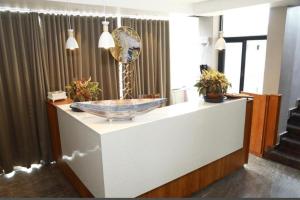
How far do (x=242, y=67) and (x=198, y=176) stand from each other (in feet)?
10.0

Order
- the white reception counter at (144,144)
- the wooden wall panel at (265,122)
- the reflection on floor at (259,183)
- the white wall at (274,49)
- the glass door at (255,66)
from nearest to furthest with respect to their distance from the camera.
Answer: the white reception counter at (144,144), the reflection on floor at (259,183), the white wall at (274,49), the wooden wall panel at (265,122), the glass door at (255,66)

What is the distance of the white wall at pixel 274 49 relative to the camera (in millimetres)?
3711

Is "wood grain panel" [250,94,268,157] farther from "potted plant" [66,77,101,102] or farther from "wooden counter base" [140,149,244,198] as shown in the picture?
"potted plant" [66,77,101,102]

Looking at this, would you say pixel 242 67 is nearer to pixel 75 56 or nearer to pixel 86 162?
pixel 75 56

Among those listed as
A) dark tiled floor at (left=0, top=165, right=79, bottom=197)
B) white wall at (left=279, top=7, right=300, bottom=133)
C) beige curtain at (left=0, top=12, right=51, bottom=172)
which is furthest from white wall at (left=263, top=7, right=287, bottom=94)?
beige curtain at (left=0, top=12, right=51, bottom=172)

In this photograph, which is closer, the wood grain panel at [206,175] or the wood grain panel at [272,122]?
the wood grain panel at [206,175]

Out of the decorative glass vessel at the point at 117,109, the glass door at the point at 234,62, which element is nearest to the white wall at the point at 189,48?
the glass door at the point at 234,62

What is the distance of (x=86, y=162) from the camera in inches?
95.2

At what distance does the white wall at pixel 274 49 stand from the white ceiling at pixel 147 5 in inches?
10.0

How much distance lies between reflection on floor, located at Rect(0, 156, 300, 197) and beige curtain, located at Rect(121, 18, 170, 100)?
2.07 meters

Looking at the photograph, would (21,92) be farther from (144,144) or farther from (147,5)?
(147,5)

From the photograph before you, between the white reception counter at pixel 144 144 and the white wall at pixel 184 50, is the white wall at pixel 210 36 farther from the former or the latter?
the white reception counter at pixel 144 144

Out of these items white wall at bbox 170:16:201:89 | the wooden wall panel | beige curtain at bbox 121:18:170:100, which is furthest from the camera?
white wall at bbox 170:16:201:89

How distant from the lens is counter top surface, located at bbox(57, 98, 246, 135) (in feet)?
6.93
